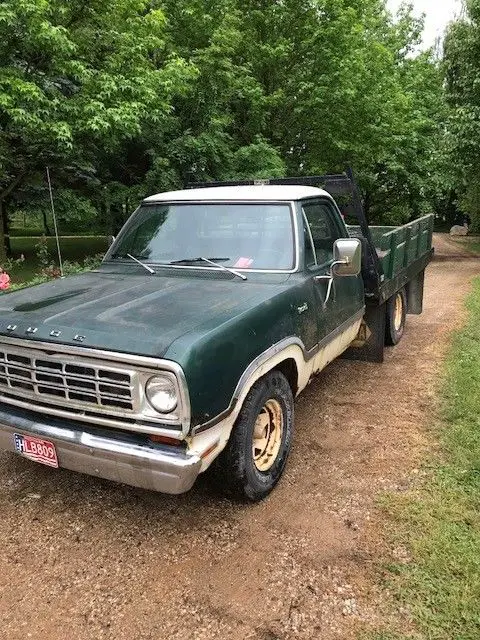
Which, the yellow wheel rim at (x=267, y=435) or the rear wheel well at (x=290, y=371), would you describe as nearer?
the yellow wheel rim at (x=267, y=435)

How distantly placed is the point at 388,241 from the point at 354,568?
3.86 metres

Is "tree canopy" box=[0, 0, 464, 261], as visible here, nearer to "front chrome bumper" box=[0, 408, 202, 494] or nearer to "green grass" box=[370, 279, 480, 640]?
"front chrome bumper" box=[0, 408, 202, 494]

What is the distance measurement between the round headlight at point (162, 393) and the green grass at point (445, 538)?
1393mm

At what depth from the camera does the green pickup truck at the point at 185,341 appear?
2.60m

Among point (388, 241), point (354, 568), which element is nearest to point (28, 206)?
point (388, 241)

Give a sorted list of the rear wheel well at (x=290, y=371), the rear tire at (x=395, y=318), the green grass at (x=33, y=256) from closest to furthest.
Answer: the rear wheel well at (x=290, y=371)
the rear tire at (x=395, y=318)
the green grass at (x=33, y=256)

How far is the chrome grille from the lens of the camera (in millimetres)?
2648

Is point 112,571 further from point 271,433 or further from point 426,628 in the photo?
point 426,628

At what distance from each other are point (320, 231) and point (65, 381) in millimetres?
2498

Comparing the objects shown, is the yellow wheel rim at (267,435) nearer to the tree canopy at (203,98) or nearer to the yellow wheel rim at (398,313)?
the yellow wheel rim at (398,313)

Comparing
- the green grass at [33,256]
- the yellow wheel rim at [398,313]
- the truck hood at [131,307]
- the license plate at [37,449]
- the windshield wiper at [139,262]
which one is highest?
the windshield wiper at [139,262]

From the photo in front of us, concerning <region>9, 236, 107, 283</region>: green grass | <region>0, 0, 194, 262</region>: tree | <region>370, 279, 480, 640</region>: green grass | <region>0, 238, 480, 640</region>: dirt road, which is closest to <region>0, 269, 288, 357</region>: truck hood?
<region>0, 238, 480, 640</region>: dirt road

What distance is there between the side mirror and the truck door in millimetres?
190

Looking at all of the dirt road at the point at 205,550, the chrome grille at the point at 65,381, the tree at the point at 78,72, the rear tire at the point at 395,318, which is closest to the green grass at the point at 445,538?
the dirt road at the point at 205,550
